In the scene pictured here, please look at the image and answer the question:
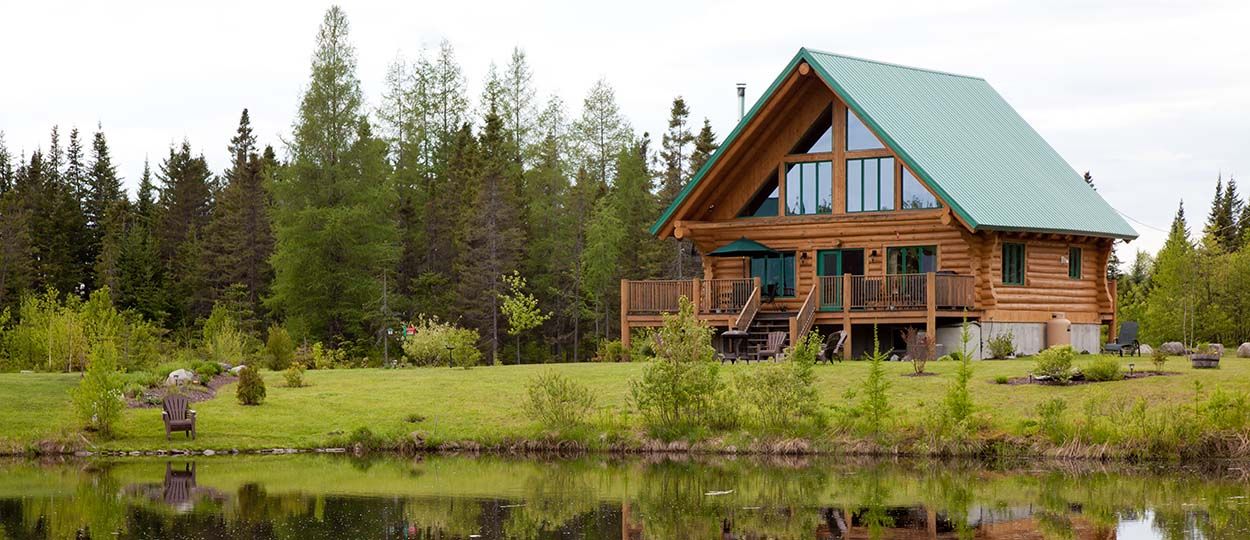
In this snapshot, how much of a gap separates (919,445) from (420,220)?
44453mm

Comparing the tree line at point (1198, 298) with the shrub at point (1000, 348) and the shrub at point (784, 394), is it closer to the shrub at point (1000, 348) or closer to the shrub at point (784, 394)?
the shrub at point (1000, 348)

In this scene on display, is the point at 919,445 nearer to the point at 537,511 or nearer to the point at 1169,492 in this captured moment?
the point at 1169,492

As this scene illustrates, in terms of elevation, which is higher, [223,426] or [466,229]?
[466,229]

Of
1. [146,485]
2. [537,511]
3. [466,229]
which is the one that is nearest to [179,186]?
[466,229]

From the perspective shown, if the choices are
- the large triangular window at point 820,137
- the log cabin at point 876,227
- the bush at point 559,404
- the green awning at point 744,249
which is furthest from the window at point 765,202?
the bush at point 559,404

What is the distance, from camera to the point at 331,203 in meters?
62.6

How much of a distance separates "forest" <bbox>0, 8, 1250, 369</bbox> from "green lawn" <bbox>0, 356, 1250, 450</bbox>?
15.7 metres

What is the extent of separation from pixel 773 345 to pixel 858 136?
664 centimetres

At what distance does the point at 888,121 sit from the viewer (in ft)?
137

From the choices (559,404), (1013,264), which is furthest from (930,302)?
(559,404)

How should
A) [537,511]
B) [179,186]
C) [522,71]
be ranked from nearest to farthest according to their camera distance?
[537,511], [522,71], [179,186]

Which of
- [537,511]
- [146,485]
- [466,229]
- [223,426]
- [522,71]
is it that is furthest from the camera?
[522,71]

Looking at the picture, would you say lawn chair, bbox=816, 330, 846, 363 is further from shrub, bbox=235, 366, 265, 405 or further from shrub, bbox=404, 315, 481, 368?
shrub, bbox=235, 366, 265, 405

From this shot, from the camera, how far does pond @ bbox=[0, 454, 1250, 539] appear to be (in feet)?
66.4
